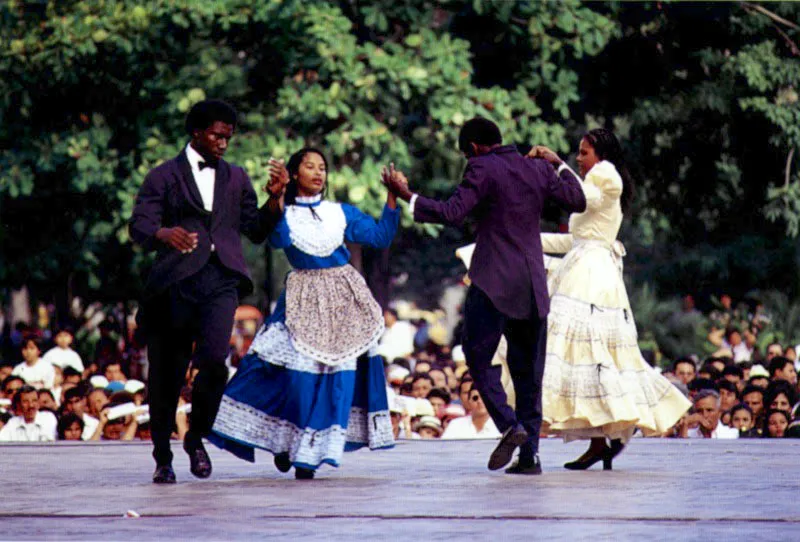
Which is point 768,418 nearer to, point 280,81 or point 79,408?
point 79,408

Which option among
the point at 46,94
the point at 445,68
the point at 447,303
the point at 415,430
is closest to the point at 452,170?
the point at 445,68

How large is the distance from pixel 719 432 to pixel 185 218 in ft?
19.2

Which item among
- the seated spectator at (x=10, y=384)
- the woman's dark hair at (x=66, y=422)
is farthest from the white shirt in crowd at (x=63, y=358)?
the woman's dark hair at (x=66, y=422)

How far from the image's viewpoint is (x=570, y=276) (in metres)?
11.3

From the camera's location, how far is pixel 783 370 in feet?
56.0

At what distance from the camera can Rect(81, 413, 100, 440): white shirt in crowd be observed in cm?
1627

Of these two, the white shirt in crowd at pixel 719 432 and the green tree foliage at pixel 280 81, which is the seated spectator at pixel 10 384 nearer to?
the green tree foliage at pixel 280 81

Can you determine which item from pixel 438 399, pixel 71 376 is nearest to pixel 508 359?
pixel 438 399

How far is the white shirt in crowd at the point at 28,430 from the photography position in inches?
633

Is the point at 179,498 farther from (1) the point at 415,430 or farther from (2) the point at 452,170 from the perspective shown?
(2) the point at 452,170

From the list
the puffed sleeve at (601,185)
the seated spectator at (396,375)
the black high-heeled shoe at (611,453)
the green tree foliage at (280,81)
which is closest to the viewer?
the puffed sleeve at (601,185)

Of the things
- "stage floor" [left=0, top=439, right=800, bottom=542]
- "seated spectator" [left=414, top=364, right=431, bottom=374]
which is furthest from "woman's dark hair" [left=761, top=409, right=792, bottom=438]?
"seated spectator" [left=414, top=364, right=431, bottom=374]

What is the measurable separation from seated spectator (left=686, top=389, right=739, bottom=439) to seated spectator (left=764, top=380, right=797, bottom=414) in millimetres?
355

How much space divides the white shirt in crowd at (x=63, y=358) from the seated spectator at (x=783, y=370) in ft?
21.9
